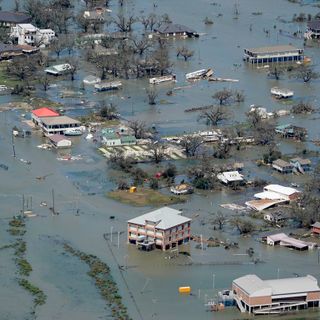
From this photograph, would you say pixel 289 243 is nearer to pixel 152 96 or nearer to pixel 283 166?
pixel 283 166

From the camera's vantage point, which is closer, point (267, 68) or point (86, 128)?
point (86, 128)

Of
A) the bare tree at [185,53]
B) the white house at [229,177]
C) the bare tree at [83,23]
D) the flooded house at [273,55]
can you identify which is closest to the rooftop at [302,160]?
the white house at [229,177]

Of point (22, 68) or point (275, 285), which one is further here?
point (22, 68)

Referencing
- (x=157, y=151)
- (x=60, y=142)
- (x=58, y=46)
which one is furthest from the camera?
(x=58, y=46)

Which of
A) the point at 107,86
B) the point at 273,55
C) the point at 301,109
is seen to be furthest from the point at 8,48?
the point at 301,109

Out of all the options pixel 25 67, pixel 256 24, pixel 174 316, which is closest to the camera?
pixel 174 316

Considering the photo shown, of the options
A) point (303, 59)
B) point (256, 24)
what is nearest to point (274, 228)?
point (303, 59)

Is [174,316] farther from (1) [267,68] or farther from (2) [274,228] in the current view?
(1) [267,68]
